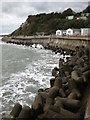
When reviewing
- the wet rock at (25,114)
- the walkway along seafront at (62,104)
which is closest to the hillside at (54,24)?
the walkway along seafront at (62,104)

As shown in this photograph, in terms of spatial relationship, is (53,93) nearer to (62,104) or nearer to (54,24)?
(62,104)

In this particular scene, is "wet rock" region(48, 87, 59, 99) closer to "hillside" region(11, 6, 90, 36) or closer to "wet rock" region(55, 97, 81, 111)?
"wet rock" region(55, 97, 81, 111)

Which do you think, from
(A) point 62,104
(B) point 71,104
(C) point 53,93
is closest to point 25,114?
(A) point 62,104

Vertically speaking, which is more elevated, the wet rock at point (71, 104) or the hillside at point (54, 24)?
the hillside at point (54, 24)

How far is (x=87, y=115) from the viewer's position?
5863mm

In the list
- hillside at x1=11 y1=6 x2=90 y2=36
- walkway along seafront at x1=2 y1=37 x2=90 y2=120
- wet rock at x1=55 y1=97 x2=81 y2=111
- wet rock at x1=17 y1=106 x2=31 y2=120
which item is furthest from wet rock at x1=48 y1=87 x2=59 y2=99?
hillside at x1=11 y1=6 x2=90 y2=36

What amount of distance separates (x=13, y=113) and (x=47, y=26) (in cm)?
6625

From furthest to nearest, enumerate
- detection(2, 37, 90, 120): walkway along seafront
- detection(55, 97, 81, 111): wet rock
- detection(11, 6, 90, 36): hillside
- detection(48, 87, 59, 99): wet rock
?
1. detection(11, 6, 90, 36): hillside
2. detection(48, 87, 59, 99): wet rock
3. detection(55, 97, 81, 111): wet rock
4. detection(2, 37, 90, 120): walkway along seafront

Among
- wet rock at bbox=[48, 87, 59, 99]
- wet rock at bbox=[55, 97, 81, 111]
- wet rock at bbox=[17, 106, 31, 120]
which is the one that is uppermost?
wet rock at bbox=[48, 87, 59, 99]

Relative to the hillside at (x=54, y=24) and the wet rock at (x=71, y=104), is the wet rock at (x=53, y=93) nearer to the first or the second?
the wet rock at (x=71, y=104)

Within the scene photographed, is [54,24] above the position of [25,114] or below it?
above

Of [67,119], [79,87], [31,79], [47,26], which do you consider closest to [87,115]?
[67,119]

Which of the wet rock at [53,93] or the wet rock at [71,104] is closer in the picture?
the wet rock at [71,104]

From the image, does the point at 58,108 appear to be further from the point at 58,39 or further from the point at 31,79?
the point at 58,39
